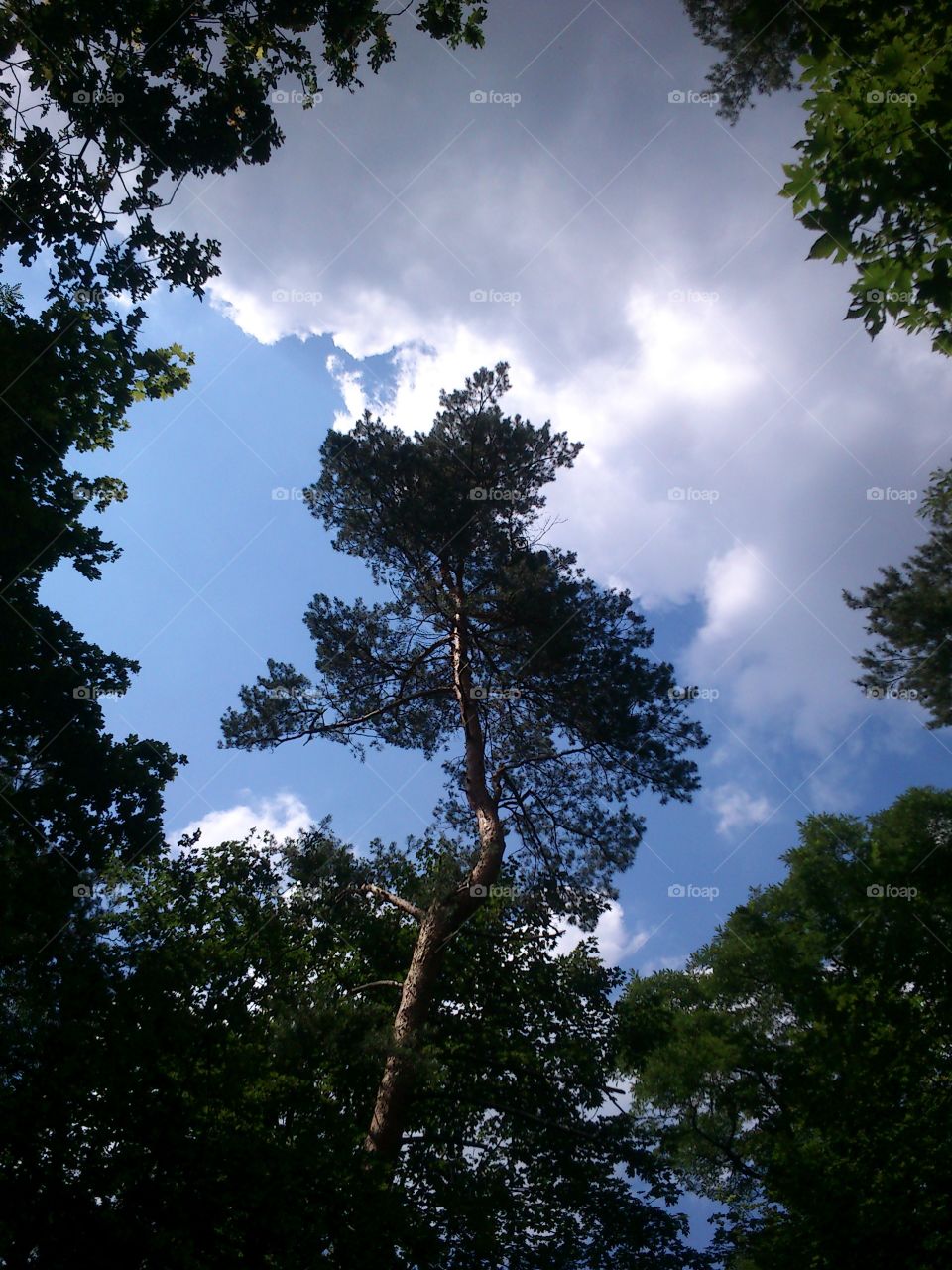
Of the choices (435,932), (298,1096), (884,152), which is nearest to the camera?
(884,152)

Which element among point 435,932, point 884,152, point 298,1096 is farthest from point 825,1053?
point 884,152

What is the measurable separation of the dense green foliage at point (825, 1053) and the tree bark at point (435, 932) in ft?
19.2

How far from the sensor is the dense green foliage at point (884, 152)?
18.7ft

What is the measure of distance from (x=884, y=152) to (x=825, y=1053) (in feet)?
45.0

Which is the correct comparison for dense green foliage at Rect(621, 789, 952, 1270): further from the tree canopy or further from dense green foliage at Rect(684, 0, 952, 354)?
dense green foliage at Rect(684, 0, 952, 354)

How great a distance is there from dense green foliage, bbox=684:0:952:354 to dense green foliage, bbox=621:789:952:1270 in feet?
39.4

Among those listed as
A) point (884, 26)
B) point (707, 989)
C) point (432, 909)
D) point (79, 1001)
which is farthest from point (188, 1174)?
point (707, 989)

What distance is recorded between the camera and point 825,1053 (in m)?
12.9

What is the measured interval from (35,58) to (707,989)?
22495 millimetres

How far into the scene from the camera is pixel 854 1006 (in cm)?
1364

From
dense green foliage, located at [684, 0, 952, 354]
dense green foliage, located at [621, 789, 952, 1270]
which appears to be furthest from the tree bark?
dense green foliage, located at [684, 0, 952, 354]

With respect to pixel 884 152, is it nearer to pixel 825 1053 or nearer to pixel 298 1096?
pixel 298 1096

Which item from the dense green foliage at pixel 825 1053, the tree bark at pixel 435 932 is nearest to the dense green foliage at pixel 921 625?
the dense green foliage at pixel 825 1053

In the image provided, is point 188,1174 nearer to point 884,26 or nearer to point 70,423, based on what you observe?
point 70,423
